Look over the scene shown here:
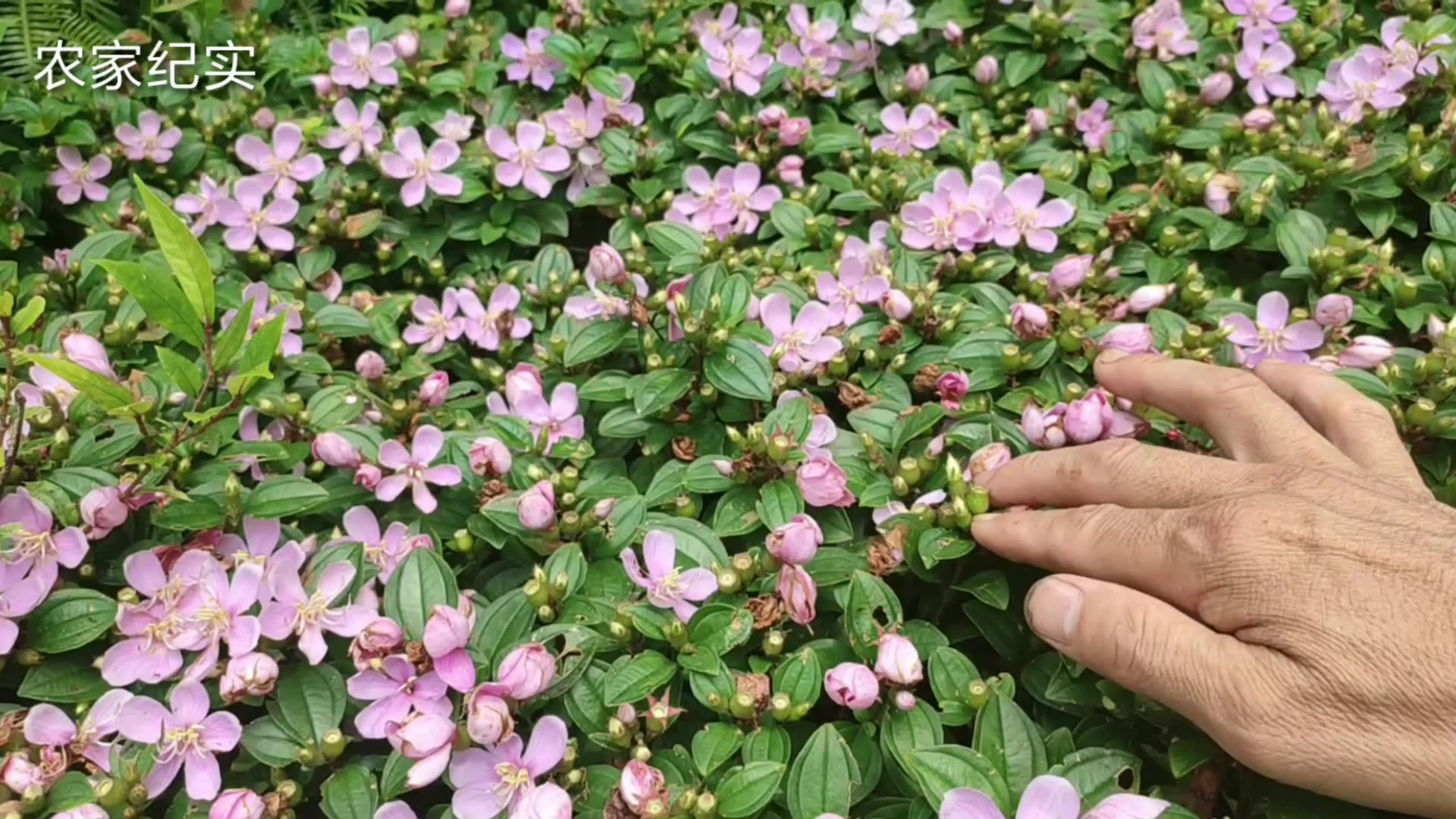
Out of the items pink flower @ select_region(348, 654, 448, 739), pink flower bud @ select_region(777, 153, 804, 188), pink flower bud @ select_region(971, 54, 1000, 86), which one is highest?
pink flower bud @ select_region(971, 54, 1000, 86)

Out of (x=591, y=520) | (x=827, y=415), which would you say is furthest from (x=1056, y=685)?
(x=591, y=520)

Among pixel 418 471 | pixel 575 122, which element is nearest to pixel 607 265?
pixel 418 471

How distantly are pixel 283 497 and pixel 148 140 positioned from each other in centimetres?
124

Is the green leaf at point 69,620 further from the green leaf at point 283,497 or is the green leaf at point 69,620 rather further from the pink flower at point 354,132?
the pink flower at point 354,132

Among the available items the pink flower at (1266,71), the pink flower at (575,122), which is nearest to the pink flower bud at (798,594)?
the pink flower at (575,122)

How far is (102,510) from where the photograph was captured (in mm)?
1459

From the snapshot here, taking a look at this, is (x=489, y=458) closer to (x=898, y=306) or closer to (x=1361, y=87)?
(x=898, y=306)

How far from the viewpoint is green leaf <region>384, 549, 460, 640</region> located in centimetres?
137

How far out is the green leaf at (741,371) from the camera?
5.33 ft

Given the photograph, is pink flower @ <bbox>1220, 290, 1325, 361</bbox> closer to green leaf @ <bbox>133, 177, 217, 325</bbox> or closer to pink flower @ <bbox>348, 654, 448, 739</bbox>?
pink flower @ <bbox>348, 654, 448, 739</bbox>

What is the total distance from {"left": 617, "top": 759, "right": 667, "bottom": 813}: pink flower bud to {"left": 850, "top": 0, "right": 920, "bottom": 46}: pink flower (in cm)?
185

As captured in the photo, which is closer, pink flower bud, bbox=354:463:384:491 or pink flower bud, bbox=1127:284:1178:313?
pink flower bud, bbox=354:463:384:491

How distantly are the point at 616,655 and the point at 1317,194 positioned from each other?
1640mm

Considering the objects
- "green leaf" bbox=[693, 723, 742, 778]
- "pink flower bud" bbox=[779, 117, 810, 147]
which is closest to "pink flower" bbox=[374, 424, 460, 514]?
"green leaf" bbox=[693, 723, 742, 778]
